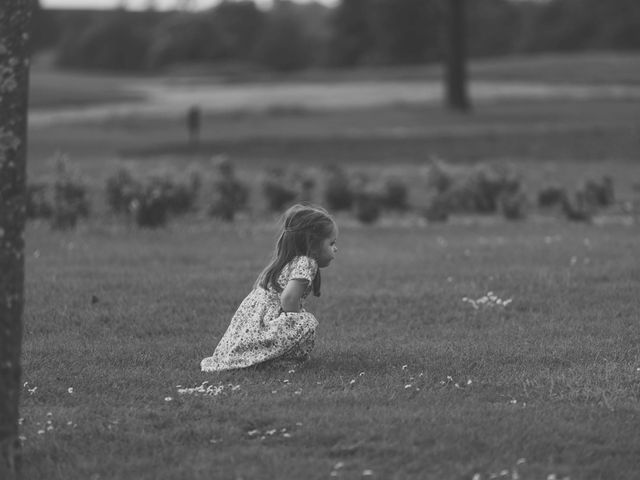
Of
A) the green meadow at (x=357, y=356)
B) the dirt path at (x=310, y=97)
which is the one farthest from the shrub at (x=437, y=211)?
the dirt path at (x=310, y=97)

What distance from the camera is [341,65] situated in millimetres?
94812

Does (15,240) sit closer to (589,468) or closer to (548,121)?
(589,468)

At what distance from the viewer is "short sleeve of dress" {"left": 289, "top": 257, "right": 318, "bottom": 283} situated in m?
7.82

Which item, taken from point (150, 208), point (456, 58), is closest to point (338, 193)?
point (150, 208)

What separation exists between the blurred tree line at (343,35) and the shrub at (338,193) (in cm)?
6218

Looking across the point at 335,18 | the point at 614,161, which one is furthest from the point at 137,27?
the point at 614,161

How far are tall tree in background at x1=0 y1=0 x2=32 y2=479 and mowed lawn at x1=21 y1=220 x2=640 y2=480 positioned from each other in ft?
1.12

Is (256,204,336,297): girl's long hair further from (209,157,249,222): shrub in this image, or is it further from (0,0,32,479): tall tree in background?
(209,157,249,222): shrub

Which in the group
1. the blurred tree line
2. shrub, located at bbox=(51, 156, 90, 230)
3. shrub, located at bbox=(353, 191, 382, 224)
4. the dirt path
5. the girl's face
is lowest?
shrub, located at bbox=(353, 191, 382, 224)

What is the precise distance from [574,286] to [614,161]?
52.7 ft

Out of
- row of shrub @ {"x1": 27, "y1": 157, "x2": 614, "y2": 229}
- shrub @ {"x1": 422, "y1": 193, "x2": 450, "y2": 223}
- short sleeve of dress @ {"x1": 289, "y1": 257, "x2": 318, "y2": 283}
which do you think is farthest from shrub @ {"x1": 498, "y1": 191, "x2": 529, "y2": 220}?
short sleeve of dress @ {"x1": 289, "y1": 257, "x2": 318, "y2": 283}

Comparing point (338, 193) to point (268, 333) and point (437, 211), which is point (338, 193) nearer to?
point (437, 211)

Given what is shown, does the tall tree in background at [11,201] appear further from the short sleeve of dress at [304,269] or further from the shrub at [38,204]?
the shrub at [38,204]

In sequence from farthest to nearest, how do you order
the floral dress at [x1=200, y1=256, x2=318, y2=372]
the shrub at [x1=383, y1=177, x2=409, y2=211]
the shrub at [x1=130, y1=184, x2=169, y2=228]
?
the shrub at [x1=383, y1=177, x2=409, y2=211], the shrub at [x1=130, y1=184, x2=169, y2=228], the floral dress at [x1=200, y1=256, x2=318, y2=372]
